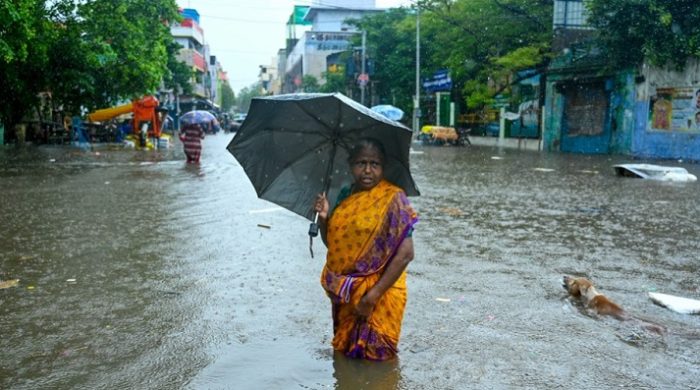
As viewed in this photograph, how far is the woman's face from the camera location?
10.7 feet

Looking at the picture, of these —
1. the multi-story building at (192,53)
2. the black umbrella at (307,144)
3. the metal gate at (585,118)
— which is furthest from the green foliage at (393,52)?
the black umbrella at (307,144)

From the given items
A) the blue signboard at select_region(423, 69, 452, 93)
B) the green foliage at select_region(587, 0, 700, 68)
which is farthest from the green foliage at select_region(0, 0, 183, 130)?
the blue signboard at select_region(423, 69, 452, 93)

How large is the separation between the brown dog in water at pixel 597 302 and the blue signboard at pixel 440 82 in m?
34.4

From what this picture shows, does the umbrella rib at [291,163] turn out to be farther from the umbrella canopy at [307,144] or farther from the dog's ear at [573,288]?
the dog's ear at [573,288]

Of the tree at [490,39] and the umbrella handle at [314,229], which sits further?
the tree at [490,39]

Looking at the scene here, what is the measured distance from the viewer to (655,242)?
7285mm

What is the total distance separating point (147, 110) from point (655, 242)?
2335cm

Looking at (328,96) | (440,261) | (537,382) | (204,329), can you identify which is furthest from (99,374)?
(440,261)

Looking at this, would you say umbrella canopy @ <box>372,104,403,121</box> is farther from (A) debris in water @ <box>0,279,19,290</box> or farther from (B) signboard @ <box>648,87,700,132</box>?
(B) signboard @ <box>648,87,700,132</box>

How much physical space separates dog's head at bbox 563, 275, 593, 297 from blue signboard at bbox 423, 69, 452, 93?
34.3 meters

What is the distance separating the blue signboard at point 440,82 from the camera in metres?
38.5

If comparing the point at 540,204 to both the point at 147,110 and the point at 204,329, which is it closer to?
the point at 204,329

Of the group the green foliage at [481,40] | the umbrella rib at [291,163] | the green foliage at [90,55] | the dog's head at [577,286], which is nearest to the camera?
the umbrella rib at [291,163]

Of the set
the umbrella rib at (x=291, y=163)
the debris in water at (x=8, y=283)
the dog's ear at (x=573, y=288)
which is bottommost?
the debris in water at (x=8, y=283)
